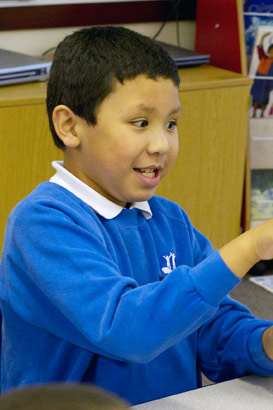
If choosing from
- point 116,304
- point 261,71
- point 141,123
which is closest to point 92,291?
point 116,304

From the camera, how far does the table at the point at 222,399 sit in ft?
2.75

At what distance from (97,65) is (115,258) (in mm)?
A: 280

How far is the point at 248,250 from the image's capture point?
32.7 inches

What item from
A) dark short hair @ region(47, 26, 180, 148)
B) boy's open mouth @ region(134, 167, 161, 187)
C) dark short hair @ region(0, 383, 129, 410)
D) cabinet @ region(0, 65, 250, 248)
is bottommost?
cabinet @ region(0, 65, 250, 248)

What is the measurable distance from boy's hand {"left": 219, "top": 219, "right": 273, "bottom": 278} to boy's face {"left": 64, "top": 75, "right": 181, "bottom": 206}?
210 mm

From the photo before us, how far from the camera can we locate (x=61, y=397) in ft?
1.15

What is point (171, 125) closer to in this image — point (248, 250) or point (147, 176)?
point (147, 176)

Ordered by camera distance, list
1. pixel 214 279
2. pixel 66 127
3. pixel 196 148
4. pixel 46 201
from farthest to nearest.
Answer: pixel 196 148, pixel 66 127, pixel 46 201, pixel 214 279

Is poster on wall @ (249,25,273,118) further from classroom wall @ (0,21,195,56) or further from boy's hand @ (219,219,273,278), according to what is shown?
boy's hand @ (219,219,273,278)

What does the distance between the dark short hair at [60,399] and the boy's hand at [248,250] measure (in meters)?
0.48

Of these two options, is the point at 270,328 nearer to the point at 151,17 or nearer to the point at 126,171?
the point at 126,171

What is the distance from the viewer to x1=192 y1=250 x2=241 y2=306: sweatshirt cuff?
2.67 feet

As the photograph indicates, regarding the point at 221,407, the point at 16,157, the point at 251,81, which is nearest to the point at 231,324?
the point at 221,407

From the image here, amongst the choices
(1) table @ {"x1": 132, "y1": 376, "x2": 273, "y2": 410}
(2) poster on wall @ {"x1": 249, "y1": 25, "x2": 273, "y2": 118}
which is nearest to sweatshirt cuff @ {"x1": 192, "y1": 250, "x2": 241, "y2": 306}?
(1) table @ {"x1": 132, "y1": 376, "x2": 273, "y2": 410}
